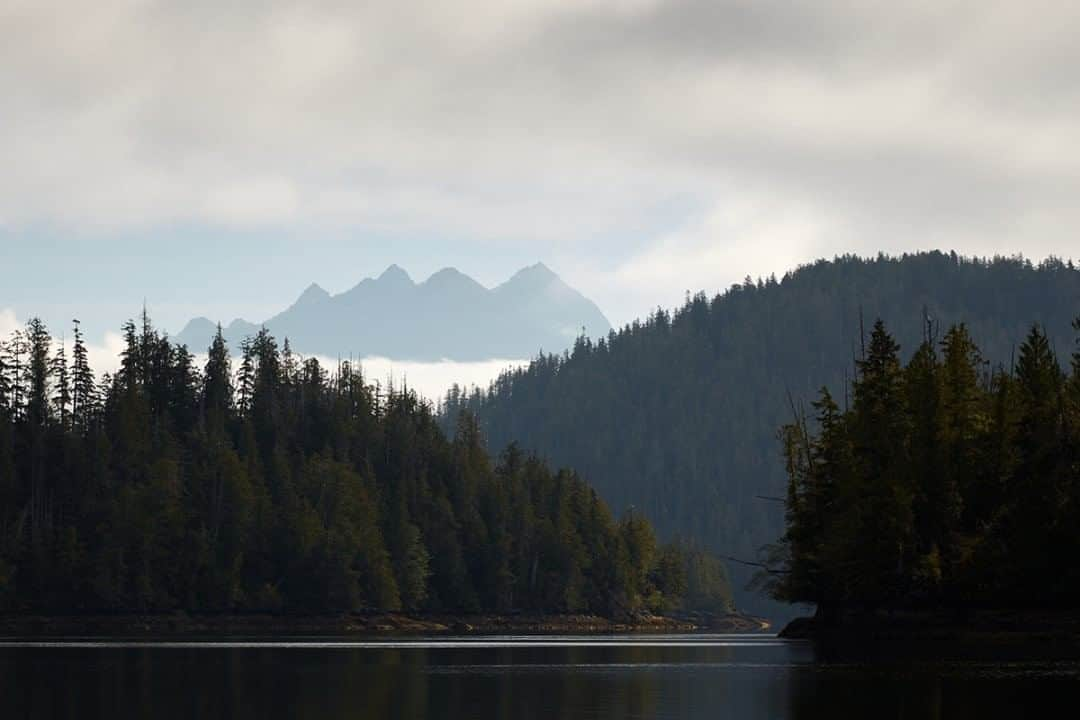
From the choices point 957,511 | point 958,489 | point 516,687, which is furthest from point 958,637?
point 516,687

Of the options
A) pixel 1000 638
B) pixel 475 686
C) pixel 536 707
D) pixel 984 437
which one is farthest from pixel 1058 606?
pixel 536 707

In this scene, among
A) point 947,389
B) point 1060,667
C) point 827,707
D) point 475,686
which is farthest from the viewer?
point 947,389

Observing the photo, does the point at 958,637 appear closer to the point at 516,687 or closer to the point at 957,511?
the point at 957,511

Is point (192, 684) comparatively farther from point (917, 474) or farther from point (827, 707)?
point (917, 474)

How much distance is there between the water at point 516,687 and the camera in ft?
198

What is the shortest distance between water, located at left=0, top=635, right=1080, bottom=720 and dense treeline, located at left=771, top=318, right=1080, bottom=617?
15.2 m

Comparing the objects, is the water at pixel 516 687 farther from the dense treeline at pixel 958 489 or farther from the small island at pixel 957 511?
the dense treeline at pixel 958 489

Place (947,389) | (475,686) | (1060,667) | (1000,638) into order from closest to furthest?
1. (475,686)
2. (1060,667)
3. (1000,638)
4. (947,389)

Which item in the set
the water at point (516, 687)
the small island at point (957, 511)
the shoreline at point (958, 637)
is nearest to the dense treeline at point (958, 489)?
the small island at point (957, 511)

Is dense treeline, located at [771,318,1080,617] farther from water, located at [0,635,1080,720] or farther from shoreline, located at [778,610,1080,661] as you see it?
water, located at [0,635,1080,720]

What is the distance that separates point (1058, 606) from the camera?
379ft

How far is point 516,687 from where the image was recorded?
76125 mm

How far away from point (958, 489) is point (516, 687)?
55.7 metres

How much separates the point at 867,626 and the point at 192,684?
65.6 metres
